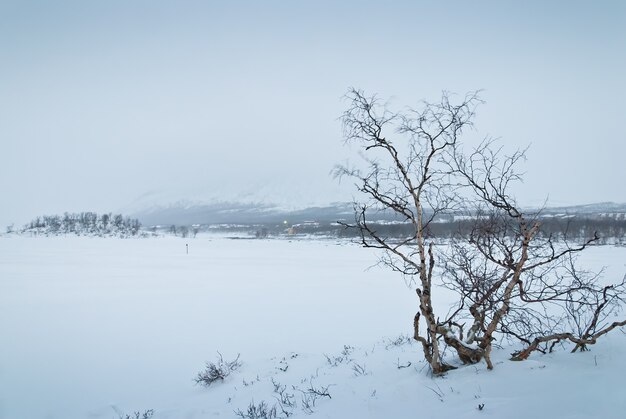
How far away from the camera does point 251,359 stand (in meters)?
11.0

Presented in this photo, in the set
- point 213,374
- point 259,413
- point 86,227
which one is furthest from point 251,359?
point 86,227

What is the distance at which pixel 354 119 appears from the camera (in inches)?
230

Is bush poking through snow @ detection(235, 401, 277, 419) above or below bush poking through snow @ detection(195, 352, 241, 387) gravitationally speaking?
above

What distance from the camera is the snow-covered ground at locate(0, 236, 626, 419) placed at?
16.7ft

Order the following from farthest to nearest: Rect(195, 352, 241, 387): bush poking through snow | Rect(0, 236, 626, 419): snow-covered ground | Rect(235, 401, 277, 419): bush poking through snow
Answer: Rect(195, 352, 241, 387): bush poking through snow
Rect(235, 401, 277, 419): bush poking through snow
Rect(0, 236, 626, 419): snow-covered ground

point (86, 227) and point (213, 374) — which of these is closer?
point (213, 374)

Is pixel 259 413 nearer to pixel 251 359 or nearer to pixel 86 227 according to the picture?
pixel 251 359

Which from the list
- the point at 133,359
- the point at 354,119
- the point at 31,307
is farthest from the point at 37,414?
the point at 31,307

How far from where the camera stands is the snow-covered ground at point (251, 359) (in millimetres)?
5098

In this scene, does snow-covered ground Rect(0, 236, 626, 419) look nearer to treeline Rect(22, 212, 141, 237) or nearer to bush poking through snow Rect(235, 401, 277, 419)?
bush poking through snow Rect(235, 401, 277, 419)

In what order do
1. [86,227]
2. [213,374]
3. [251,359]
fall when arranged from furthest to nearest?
1. [86,227]
2. [251,359]
3. [213,374]

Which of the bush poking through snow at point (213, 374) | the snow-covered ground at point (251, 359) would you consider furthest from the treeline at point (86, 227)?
the bush poking through snow at point (213, 374)

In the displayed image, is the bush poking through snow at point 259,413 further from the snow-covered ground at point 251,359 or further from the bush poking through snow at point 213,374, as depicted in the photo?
the bush poking through snow at point 213,374

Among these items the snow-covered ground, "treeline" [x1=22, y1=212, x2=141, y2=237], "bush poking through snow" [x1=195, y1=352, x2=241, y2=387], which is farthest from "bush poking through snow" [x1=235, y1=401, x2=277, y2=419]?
"treeline" [x1=22, y1=212, x2=141, y2=237]
